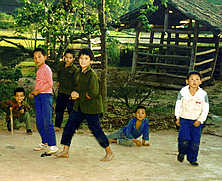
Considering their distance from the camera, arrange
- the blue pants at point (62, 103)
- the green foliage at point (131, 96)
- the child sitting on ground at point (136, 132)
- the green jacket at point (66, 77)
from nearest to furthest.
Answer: the child sitting on ground at point (136, 132) < the green jacket at point (66, 77) < the blue pants at point (62, 103) < the green foliage at point (131, 96)

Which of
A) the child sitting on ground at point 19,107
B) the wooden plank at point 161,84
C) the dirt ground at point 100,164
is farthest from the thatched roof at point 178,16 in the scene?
the child sitting on ground at point 19,107

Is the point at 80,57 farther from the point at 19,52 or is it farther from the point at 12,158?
the point at 19,52

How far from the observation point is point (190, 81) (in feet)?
17.5

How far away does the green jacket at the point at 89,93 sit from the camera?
5125mm

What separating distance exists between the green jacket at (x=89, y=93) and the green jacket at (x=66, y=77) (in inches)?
77.3

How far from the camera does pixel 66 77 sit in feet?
23.7

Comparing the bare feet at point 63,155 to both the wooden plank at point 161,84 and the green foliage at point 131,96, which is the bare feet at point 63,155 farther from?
the wooden plank at point 161,84

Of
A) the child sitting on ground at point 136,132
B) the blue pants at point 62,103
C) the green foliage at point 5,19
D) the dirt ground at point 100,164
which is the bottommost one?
the dirt ground at point 100,164

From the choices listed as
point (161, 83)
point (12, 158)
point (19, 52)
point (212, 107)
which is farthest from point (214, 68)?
point (12, 158)

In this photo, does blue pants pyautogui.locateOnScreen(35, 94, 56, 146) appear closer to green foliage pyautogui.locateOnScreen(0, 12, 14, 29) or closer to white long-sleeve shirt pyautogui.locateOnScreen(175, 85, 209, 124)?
white long-sleeve shirt pyautogui.locateOnScreen(175, 85, 209, 124)

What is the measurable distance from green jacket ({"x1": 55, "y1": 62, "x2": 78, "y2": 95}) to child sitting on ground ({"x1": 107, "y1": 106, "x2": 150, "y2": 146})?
4.71 feet

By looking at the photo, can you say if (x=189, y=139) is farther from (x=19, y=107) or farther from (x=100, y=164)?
(x=19, y=107)

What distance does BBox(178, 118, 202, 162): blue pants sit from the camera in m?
5.38

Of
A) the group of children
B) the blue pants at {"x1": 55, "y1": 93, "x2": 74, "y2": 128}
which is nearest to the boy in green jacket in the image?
the group of children
